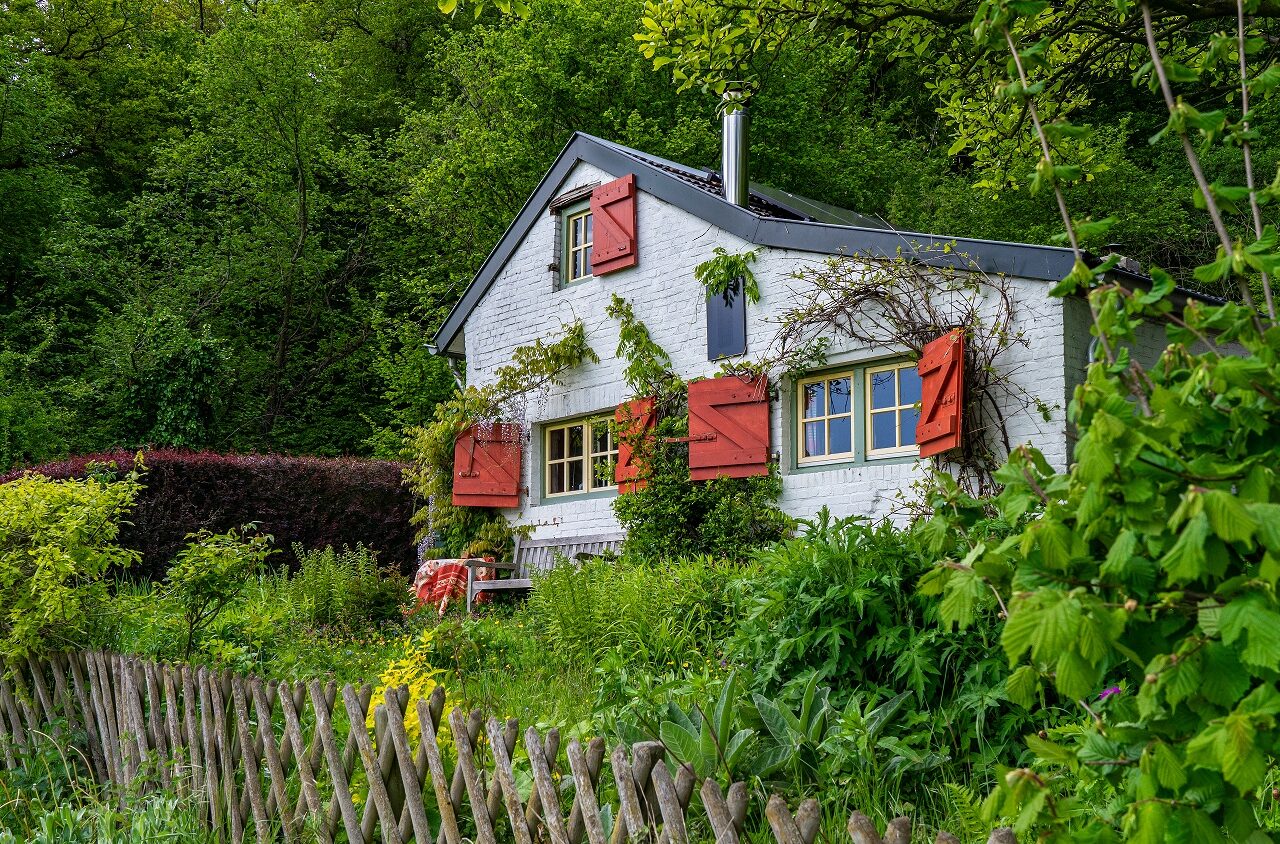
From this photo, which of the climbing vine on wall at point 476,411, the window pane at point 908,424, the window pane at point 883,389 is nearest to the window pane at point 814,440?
the window pane at point 883,389

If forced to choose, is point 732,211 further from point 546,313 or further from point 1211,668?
point 1211,668

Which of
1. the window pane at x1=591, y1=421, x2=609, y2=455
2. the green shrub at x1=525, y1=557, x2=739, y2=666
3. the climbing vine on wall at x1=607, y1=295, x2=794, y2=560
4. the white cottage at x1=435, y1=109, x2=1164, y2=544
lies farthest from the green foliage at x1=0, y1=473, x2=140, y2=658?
the window pane at x1=591, y1=421, x2=609, y2=455

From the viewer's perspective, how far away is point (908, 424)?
9.17m

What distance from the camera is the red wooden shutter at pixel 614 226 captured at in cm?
1176

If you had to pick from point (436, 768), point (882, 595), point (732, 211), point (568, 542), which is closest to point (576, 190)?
point (732, 211)

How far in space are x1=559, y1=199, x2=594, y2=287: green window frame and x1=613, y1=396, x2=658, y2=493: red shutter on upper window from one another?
2.12 metres

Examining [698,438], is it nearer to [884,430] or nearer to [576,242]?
[884,430]

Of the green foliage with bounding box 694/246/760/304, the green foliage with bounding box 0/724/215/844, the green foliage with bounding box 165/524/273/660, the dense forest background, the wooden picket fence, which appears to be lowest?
the green foliage with bounding box 0/724/215/844

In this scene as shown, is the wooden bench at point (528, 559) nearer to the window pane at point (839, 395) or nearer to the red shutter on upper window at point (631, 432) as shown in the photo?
the red shutter on upper window at point (631, 432)

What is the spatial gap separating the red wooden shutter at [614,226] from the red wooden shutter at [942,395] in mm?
4172

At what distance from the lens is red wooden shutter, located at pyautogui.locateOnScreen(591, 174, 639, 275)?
1176 cm

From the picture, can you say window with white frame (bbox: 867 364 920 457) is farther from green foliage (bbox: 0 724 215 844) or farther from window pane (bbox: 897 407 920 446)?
green foliage (bbox: 0 724 215 844)

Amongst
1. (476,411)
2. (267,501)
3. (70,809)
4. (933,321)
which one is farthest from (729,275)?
(267,501)

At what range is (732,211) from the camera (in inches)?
420
